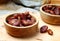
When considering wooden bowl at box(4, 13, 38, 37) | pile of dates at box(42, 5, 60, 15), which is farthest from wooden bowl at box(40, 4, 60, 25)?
wooden bowl at box(4, 13, 38, 37)

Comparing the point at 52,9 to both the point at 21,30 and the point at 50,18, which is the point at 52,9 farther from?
the point at 21,30

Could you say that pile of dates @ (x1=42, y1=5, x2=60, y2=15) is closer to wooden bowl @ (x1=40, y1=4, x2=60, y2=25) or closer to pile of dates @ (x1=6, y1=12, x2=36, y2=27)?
wooden bowl @ (x1=40, y1=4, x2=60, y2=25)

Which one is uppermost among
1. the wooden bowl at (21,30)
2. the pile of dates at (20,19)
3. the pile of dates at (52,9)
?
the pile of dates at (52,9)

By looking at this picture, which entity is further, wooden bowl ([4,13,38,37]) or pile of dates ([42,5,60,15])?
pile of dates ([42,5,60,15])

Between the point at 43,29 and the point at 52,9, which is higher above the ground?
the point at 52,9

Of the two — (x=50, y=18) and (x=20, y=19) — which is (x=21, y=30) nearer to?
(x=20, y=19)

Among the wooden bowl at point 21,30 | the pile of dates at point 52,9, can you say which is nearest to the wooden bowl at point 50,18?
the pile of dates at point 52,9

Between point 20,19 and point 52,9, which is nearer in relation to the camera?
point 20,19

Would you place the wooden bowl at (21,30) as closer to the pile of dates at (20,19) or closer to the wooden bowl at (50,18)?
the pile of dates at (20,19)

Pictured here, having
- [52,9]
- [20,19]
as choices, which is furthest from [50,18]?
[20,19]
